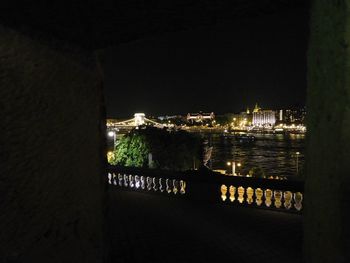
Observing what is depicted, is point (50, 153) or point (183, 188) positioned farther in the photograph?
point (183, 188)

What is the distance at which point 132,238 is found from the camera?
260 inches

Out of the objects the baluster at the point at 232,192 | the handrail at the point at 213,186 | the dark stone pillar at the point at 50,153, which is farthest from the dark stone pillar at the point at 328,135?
the baluster at the point at 232,192

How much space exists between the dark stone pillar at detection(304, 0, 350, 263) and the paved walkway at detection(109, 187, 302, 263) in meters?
4.14

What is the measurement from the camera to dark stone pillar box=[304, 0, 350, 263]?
1567 millimetres

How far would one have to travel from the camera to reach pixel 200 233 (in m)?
6.98

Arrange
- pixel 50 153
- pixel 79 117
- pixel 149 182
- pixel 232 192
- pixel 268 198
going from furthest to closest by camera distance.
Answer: pixel 149 182 → pixel 232 192 → pixel 268 198 → pixel 79 117 → pixel 50 153

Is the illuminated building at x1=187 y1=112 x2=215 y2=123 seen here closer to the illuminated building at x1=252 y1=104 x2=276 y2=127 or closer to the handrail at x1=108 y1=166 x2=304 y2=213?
the illuminated building at x1=252 y1=104 x2=276 y2=127

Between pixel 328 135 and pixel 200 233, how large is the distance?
5736 millimetres

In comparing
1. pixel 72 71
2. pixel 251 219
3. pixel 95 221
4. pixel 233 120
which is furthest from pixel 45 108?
pixel 233 120

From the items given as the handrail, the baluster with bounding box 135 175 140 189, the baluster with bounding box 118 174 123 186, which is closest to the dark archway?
the handrail

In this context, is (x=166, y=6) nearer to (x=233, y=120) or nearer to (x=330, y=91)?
(x=330, y=91)

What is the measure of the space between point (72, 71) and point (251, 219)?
6.43 meters

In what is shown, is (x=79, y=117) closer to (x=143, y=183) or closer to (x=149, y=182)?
(x=149, y=182)

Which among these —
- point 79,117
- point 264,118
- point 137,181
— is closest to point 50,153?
point 79,117
